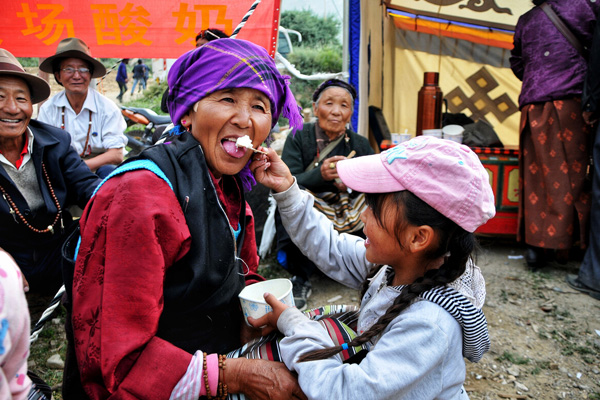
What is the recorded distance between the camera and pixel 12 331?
95 centimetres

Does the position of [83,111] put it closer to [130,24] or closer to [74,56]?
[74,56]

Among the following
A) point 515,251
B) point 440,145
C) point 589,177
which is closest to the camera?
point 440,145

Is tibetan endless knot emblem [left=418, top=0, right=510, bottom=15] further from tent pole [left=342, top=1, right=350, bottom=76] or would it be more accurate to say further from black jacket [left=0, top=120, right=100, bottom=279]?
black jacket [left=0, top=120, right=100, bottom=279]

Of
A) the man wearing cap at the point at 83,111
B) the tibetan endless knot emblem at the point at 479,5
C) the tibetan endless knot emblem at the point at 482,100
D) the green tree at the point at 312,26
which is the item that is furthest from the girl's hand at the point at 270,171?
the green tree at the point at 312,26

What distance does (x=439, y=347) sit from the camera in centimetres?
137

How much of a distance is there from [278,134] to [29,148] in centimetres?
753

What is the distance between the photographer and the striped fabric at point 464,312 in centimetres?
144

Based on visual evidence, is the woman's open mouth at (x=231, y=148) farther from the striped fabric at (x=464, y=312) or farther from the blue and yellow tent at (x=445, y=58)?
the blue and yellow tent at (x=445, y=58)

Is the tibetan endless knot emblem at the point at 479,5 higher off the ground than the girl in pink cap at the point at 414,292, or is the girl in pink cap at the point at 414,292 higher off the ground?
the tibetan endless knot emblem at the point at 479,5

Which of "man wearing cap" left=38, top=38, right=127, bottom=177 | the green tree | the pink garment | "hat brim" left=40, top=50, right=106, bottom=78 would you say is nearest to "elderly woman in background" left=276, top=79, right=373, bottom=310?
"man wearing cap" left=38, top=38, right=127, bottom=177

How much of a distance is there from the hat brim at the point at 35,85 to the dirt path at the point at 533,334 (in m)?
2.71

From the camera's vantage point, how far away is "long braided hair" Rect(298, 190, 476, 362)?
1469 mm

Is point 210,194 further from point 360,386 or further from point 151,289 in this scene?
point 360,386

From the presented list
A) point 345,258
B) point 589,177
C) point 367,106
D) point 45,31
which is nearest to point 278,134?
point 367,106
